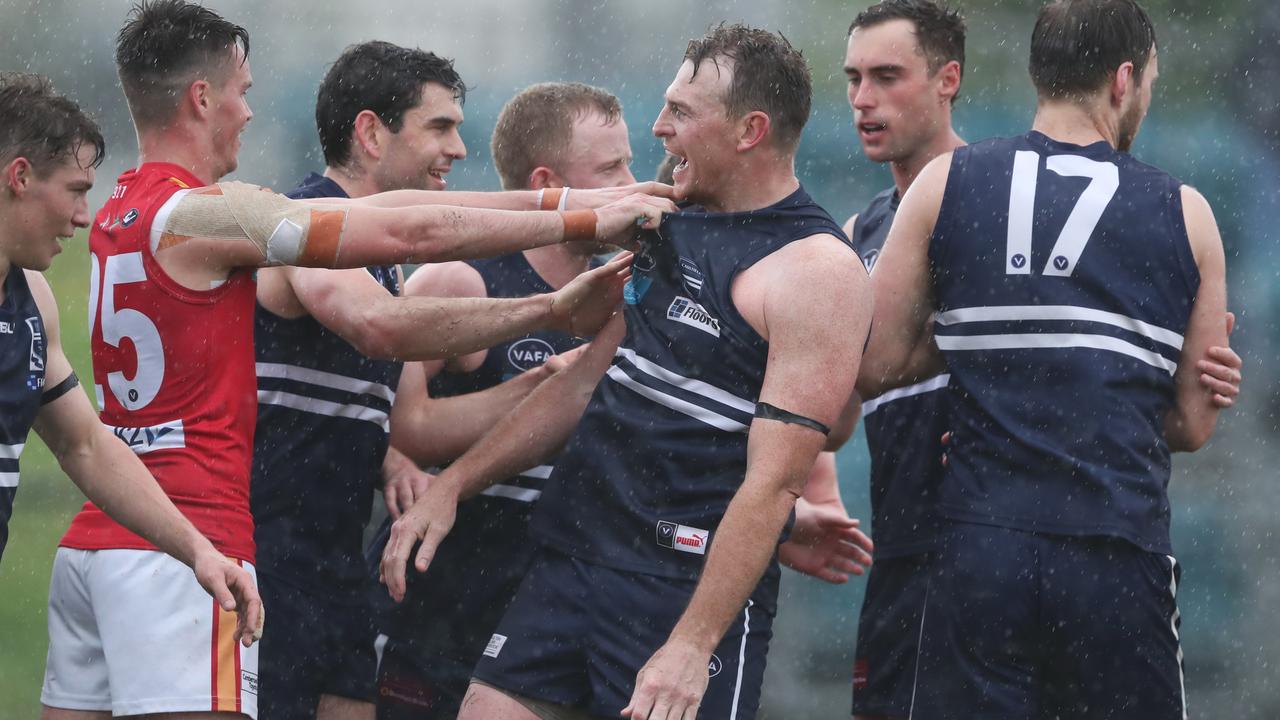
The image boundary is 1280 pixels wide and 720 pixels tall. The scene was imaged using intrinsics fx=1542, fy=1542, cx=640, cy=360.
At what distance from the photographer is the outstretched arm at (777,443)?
3.62 meters

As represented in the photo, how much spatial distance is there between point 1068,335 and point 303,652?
2418mm

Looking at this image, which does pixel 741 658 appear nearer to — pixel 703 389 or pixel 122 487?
pixel 703 389

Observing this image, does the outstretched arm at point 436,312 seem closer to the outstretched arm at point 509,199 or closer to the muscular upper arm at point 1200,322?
the outstretched arm at point 509,199

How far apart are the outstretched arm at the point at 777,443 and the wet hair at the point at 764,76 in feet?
1.53

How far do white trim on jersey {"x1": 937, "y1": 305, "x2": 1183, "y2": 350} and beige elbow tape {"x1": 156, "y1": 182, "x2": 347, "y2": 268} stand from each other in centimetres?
173

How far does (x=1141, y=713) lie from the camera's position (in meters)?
3.95

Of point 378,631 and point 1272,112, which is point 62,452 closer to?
point 378,631

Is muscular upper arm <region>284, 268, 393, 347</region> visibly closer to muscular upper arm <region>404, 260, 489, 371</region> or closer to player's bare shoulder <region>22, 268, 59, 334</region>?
muscular upper arm <region>404, 260, 489, 371</region>

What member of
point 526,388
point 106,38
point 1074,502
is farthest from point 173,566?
point 106,38

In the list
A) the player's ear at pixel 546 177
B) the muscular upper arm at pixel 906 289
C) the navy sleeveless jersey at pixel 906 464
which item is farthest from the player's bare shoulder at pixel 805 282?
the player's ear at pixel 546 177

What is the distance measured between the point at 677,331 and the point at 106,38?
937 centimetres

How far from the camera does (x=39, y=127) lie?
3832 mm

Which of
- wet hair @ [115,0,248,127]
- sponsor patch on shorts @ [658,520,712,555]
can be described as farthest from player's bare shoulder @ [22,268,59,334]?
sponsor patch on shorts @ [658,520,712,555]

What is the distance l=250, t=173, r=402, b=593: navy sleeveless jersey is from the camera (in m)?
4.66
